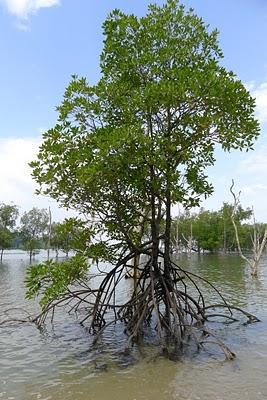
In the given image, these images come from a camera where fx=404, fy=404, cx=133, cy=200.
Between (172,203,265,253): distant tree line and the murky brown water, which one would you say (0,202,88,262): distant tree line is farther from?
(172,203,265,253): distant tree line

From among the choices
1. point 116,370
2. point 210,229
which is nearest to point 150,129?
point 116,370

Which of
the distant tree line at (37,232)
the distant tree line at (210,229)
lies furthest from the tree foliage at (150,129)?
the distant tree line at (210,229)

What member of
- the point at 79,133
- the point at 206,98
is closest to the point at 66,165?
the point at 79,133

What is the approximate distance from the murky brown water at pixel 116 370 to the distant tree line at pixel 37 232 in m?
2.63

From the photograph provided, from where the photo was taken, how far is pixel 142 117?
9.71 m

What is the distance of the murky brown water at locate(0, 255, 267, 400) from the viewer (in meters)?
7.07

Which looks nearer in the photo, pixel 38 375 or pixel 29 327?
pixel 38 375

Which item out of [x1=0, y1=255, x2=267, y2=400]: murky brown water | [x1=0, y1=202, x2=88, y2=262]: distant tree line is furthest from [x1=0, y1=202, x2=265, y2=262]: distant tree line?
[x1=0, y1=255, x2=267, y2=400]: murky brown water

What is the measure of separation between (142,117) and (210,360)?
5.72 metres

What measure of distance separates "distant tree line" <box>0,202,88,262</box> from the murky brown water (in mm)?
2634

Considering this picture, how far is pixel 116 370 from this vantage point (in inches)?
324

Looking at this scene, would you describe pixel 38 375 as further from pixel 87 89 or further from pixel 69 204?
pixel 87 89

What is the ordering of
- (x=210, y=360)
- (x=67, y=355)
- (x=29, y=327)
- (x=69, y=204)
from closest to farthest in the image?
(x=210, y=360)
(x=67, y=355)
(x=69, y=204)
(x=29, y=327)

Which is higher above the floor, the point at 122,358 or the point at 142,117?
the point at 142,117
